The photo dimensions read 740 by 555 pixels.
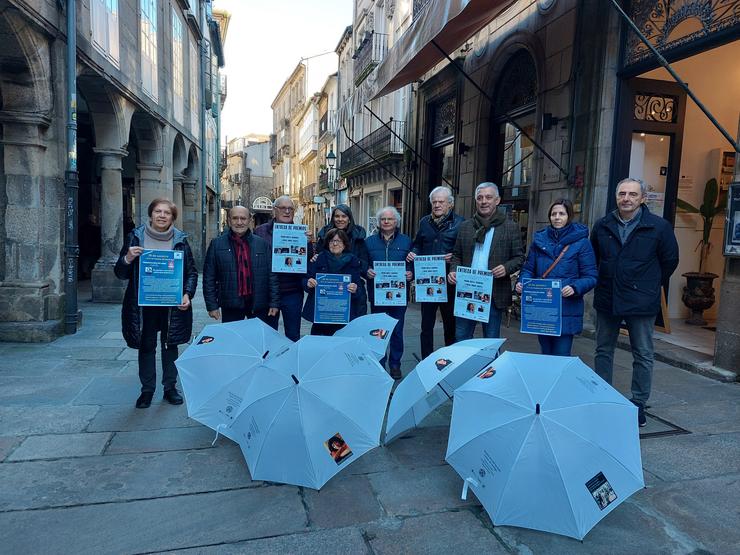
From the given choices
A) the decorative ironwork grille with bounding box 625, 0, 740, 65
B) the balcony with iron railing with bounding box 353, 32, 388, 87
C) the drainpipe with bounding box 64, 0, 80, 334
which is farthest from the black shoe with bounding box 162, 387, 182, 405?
the balcony with iron railing with bounding box 353, 32, 388, 87

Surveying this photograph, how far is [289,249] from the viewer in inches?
190

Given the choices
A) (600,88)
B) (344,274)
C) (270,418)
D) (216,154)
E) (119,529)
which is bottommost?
(119,529)

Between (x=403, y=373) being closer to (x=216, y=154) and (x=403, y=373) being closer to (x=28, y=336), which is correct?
(x=28, y=336)

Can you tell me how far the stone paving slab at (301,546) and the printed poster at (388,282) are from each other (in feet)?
8.60

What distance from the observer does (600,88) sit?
6.85 meters

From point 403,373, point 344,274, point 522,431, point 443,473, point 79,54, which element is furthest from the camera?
point 79,54

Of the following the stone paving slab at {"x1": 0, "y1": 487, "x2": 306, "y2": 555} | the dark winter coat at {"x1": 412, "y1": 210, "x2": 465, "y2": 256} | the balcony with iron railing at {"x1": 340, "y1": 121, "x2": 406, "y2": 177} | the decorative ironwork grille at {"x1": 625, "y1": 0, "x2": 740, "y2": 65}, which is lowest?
the stone paving slab at {"x1": 0, "y1": 487, "x2": 306, "y2": 555}

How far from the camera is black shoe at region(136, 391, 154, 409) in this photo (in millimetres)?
4387

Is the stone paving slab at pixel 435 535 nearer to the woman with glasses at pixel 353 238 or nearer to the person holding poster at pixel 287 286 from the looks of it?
the woman with glasses at pixel 353 238

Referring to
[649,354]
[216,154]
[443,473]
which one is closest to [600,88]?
[649,354]

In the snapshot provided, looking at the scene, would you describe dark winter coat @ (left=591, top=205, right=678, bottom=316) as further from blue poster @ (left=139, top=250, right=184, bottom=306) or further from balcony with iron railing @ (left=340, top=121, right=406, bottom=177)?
balcony with iron railing @ (left=340, top=121, right=406, bottom=177)

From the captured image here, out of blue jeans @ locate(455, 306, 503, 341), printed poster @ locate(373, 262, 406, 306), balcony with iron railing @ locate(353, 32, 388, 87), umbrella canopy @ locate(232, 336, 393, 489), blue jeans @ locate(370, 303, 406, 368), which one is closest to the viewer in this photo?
umbrella canopy @ locate(232, 336, 393, 489)

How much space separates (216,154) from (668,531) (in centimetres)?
2676

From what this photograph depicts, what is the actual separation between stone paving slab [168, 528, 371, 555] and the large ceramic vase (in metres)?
7.24
